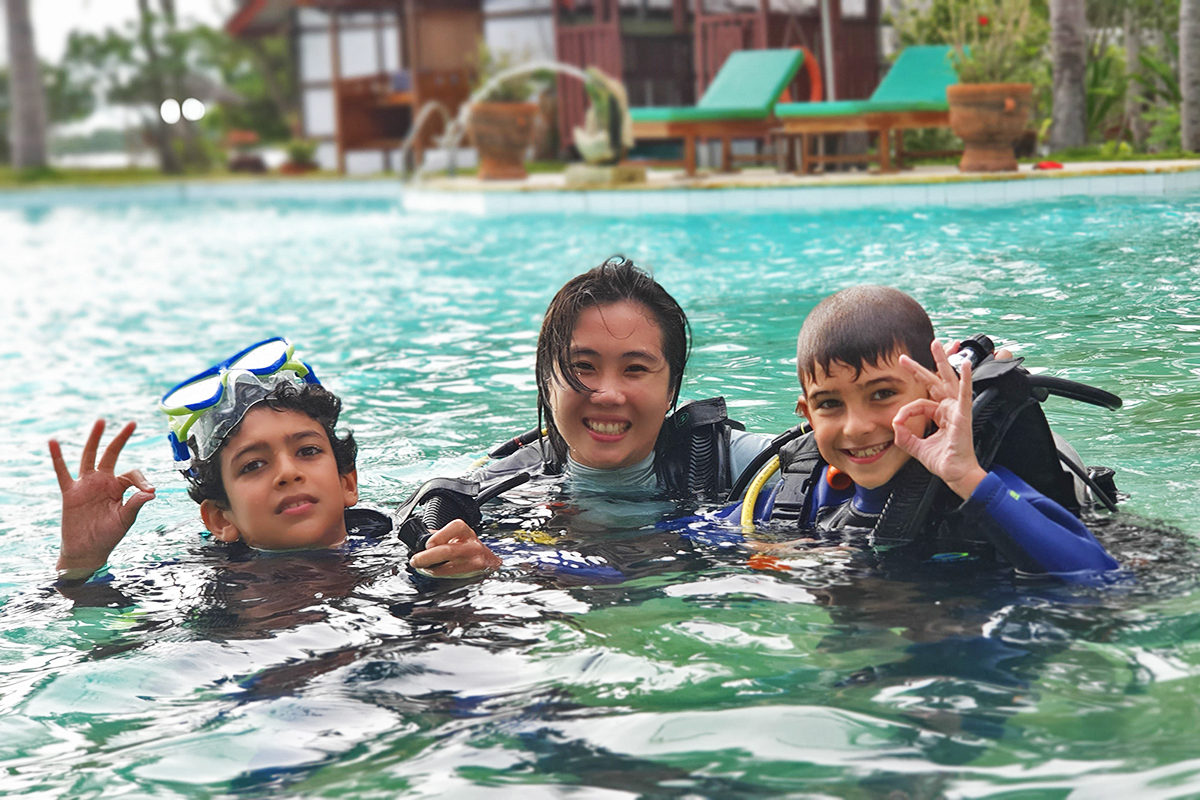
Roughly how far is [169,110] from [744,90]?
64.7 feet

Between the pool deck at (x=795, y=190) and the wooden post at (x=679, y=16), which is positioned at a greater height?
the wooden post at (x=679, y=16)

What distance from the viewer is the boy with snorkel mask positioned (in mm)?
3490

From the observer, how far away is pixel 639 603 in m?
3.18

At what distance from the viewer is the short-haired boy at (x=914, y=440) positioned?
2.81 metres

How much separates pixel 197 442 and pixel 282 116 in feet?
102

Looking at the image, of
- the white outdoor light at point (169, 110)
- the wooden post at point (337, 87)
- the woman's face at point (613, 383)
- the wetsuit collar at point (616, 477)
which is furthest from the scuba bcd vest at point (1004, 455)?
the white outdoor light at point (169, 110)

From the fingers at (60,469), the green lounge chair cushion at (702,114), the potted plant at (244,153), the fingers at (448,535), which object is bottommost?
the fingers at (448,535)

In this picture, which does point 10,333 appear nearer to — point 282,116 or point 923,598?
point 923,598

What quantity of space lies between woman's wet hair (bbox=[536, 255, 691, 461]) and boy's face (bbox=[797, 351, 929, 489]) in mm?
697

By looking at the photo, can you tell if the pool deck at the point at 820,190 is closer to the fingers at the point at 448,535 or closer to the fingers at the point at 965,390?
the fingers at the point at 965,390

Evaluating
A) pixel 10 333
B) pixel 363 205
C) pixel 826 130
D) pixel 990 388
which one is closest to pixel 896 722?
pixel 990 388

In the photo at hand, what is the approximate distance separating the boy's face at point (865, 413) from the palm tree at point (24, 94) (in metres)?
30.6

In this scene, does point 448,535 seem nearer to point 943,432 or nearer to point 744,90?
point 943,432

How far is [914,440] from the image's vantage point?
9.34 ft
